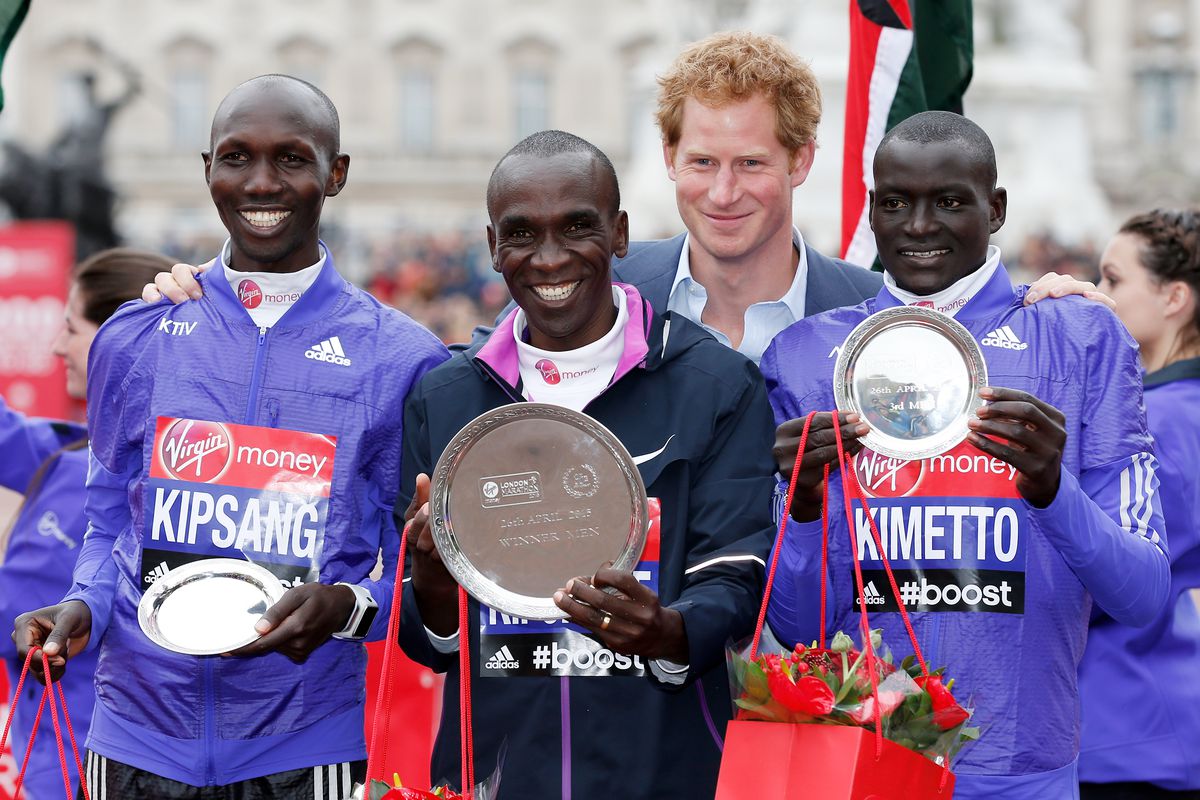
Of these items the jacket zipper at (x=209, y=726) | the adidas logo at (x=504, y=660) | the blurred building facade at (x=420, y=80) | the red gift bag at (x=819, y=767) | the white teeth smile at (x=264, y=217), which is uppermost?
the blurred building facade at (x=420, y=80)

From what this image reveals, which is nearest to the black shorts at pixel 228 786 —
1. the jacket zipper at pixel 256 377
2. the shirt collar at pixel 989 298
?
the jacket zipper at pixel 256 377

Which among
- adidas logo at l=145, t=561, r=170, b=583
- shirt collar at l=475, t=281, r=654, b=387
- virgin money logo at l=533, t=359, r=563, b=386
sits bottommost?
adidas logo at l=145, t=561, r=170, b=583

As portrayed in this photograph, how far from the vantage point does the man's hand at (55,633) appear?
12.4ft

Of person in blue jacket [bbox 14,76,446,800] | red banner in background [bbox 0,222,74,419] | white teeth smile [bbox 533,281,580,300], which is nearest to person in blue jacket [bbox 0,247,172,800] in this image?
person in blue jacket [bbox 14,76,446,800]

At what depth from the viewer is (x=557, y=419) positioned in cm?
351

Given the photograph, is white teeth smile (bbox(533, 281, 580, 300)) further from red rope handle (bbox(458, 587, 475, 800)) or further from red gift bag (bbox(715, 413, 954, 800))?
red gift bag (bbox(715, 413, 954, 800))

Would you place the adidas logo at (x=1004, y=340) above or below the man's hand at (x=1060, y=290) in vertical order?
below

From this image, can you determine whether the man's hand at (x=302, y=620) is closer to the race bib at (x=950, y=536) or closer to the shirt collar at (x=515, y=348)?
the shirt collar at (x=515, y=348)

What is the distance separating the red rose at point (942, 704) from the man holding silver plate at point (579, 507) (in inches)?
16.8

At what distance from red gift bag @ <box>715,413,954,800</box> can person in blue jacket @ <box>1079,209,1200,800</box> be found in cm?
118

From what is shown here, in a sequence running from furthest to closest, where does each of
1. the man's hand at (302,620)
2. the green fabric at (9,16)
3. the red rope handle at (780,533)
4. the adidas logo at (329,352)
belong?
the green fabric at (9,16)
the adidas logo at (329,352)
the man's hand at (302,620)
the red rope handle at (780,533)

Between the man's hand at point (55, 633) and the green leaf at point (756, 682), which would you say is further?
the man's hand at point (55, 633)

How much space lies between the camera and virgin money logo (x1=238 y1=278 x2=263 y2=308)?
4203mm

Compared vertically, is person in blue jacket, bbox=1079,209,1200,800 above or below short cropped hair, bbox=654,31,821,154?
below
